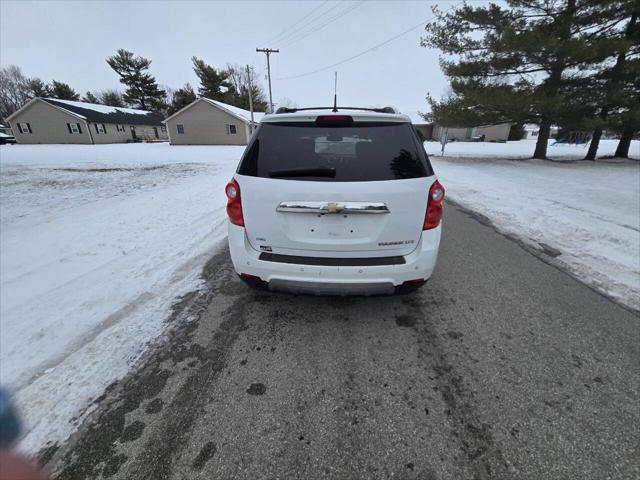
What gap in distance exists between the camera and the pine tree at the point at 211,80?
160 feet

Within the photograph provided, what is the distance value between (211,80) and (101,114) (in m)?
17.0

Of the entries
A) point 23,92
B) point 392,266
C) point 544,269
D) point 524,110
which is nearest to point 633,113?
point 524,110

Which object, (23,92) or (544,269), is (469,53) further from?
(23,92)

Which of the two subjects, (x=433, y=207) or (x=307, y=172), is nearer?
(x=307, y=172)

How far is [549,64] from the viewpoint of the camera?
48.4ft

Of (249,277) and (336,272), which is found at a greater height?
(336,272)

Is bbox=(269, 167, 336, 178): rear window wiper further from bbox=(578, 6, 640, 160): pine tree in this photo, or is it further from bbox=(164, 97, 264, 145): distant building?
bbox=(164, 97, 264, 145): distant building

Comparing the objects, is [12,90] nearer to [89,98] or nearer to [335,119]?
[89,98]

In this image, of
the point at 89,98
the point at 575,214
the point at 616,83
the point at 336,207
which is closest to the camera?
the point at 336,207

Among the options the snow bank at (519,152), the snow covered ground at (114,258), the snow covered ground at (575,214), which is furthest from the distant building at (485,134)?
the snow covered ground at (114,258)

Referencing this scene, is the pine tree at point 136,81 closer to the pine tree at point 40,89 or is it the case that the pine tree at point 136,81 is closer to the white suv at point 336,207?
the pine tree at point 40,89

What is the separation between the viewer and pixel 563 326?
293 cm

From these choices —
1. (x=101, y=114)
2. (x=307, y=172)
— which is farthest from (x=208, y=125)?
(x=307, y=172)

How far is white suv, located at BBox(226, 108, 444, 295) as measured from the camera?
248 centimetres
